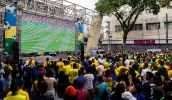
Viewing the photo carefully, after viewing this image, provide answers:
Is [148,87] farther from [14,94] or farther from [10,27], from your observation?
[10,27]

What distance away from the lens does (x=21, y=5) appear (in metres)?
12.1

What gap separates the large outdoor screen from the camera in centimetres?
1342

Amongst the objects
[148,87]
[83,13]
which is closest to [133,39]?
[83,13]

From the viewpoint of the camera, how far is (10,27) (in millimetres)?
11398

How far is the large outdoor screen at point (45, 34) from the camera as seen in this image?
1342 centimetres

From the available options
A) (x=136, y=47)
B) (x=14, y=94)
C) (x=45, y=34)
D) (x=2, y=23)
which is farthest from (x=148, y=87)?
(x=136, y=47)

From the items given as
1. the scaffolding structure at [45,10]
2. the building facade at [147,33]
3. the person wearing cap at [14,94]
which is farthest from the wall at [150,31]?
the person wearing cap at [14,94]

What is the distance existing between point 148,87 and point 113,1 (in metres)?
26.4

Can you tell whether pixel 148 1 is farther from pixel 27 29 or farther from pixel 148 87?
pixel 148 87

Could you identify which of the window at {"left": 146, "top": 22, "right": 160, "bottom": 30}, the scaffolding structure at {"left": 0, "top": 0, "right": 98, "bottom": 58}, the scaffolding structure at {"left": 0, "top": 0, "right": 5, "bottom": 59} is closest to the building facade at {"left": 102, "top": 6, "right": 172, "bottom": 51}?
the window at {"left": 146, "top": 22, "right": 160, "bottom": 30}

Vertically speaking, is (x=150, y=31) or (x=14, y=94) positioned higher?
(x=150, y=31)

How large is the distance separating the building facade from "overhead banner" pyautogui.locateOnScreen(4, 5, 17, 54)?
27.8m

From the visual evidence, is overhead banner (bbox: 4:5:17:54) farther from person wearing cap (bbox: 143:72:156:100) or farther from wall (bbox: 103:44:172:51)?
wall (bbox: 103:44:172:51)

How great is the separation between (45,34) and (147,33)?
1028 inches
